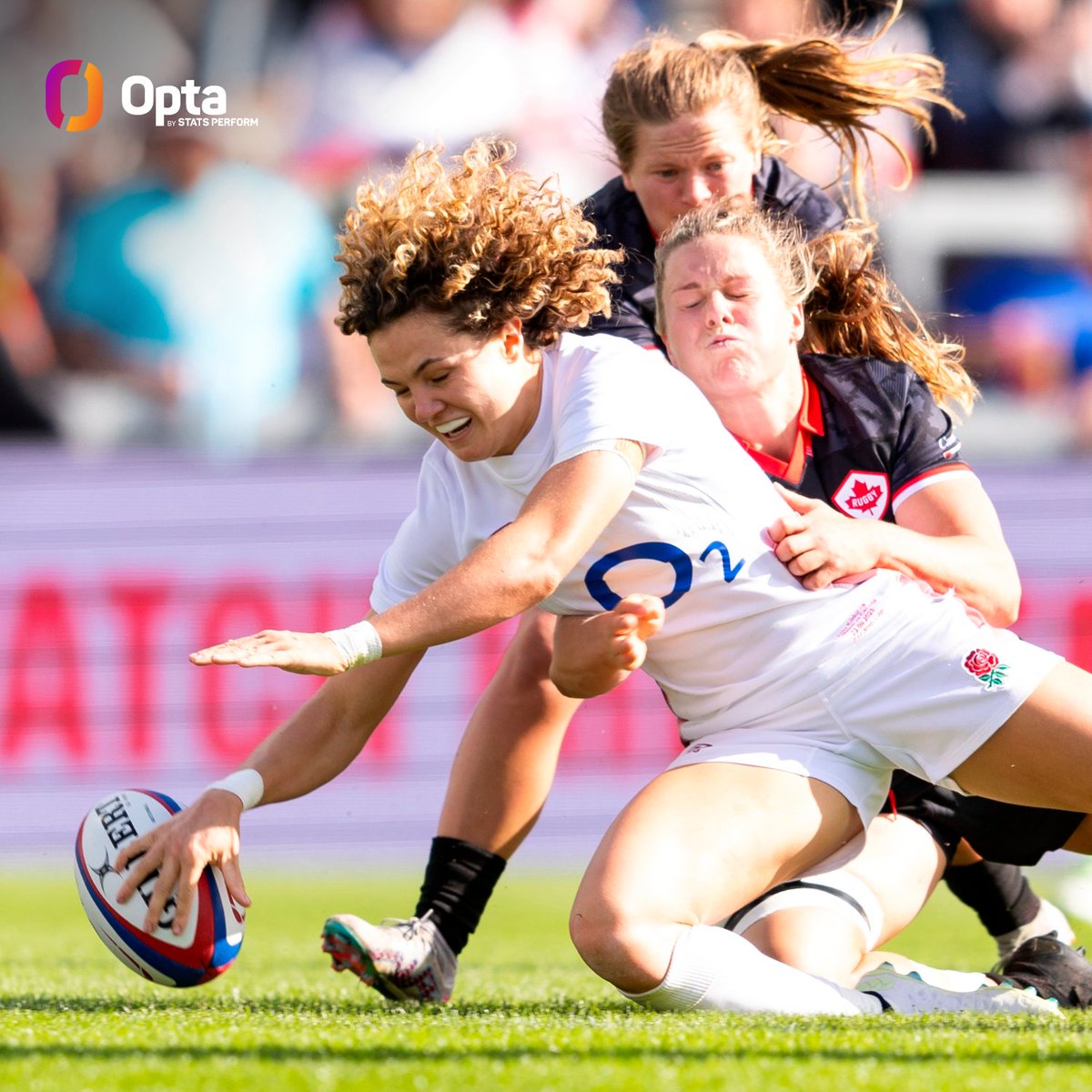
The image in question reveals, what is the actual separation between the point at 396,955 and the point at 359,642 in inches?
32.1

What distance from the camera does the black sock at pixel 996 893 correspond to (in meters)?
4.14

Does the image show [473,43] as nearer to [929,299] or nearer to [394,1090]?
[929,299]

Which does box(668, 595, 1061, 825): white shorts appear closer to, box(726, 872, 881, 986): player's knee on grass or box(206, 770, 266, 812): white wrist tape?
box(726, 872, 881, 986): player's knee on grass

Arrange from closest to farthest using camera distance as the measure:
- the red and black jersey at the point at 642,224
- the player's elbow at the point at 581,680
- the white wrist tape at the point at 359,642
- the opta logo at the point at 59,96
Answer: the white wrist tape at the point at 359,642
the player's elbow at the point at 581,680
the red and black jersey at the point at 642,224
the opta logo at the point at 59,96

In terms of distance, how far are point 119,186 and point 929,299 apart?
4.83 metres

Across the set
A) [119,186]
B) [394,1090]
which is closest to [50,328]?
[119,186]

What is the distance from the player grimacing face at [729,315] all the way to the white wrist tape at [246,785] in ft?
4.30

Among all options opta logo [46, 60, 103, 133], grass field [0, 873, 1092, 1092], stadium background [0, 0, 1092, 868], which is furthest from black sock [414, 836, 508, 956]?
opta logo [46, 60, 103, 133]

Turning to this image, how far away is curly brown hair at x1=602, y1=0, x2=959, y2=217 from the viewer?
4344 millimetres

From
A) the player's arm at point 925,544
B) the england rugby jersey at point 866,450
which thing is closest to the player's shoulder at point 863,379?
the england rugby jersey at point 866,450

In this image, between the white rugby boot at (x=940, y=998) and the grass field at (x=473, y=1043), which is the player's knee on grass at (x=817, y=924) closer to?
the white rugby boot at (x=940, y=998)

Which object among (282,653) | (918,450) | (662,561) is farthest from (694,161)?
(282,653)

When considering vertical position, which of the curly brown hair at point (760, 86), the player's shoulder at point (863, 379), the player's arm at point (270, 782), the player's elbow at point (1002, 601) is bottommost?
the player's arm at point (270, 782)

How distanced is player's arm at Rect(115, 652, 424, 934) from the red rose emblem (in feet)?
3.68
